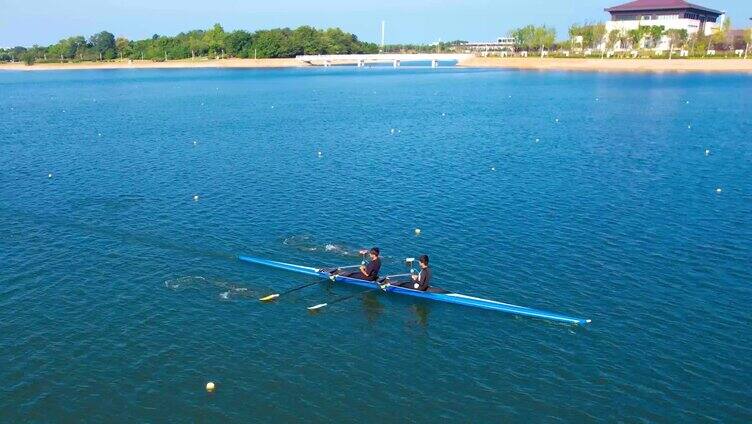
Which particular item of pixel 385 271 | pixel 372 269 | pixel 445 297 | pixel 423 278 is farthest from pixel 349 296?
pixel 445 297

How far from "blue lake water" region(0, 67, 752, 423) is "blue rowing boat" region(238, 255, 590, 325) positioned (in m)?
0.46

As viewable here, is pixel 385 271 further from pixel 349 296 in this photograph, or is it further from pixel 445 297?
pixel 445 297

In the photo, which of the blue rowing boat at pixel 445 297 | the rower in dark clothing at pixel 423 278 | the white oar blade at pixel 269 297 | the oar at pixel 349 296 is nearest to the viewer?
the blue rowing boat at pixel 445 297

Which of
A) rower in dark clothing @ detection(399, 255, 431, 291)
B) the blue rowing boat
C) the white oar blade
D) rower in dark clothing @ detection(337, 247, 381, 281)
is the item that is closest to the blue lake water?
the blue rowing boat

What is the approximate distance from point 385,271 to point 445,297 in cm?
547

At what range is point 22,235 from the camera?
143 feet

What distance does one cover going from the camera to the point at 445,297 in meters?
32.8

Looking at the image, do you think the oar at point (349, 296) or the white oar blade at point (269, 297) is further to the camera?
the white oar blade at point (269, 297)

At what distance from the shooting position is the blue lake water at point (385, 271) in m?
25.3

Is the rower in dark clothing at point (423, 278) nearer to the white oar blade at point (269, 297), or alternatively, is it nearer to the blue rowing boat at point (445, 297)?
the blue rowing boat at point (445, 297)

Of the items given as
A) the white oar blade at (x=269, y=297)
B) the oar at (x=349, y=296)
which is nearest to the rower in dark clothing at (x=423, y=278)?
the oar at (x=349, y=296)

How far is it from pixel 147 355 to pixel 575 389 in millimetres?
19167

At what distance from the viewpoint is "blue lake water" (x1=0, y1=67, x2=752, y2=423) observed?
25.3m

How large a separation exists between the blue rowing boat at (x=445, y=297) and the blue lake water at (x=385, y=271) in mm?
456
